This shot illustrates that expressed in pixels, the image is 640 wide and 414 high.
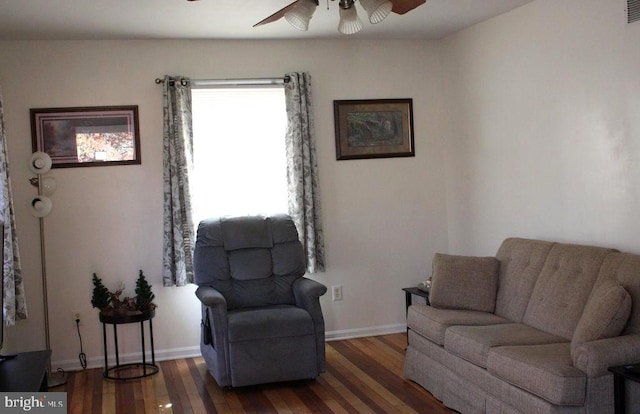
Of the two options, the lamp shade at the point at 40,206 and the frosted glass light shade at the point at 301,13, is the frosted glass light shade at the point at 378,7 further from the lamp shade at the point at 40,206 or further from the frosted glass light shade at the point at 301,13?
the lamp shade at the point at 40,206

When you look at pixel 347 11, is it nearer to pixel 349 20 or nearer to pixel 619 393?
pixel 349 20

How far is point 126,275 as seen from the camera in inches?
225

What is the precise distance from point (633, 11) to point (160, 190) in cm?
354

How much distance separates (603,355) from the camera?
3.29 meters

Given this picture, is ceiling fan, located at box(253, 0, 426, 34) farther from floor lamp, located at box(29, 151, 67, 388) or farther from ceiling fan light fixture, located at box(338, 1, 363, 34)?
floor lamp, located at box(29, 151, 67, 388)

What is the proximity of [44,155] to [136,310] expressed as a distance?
1289mm

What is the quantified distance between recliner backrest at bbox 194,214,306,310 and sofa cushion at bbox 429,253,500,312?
1.15 m

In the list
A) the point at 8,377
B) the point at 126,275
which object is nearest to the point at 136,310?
the point at 126,275

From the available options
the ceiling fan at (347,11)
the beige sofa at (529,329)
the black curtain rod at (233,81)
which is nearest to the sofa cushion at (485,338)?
the beige sofa at (529,329)

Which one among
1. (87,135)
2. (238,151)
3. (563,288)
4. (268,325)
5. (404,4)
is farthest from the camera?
(238,151)

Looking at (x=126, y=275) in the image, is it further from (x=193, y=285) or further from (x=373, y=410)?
(x=373, y=410)

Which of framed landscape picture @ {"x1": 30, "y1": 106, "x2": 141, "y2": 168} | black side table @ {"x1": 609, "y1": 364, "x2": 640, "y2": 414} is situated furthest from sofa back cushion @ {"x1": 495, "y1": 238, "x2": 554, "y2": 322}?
framed landscape picture @ {"x1": 30, "y1": 106, "x2": 141, "y2": 168}

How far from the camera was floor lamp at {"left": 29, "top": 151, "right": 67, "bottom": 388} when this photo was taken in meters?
5.26

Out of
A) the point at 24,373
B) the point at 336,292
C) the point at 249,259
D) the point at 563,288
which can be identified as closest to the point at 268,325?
the point at 249,259
